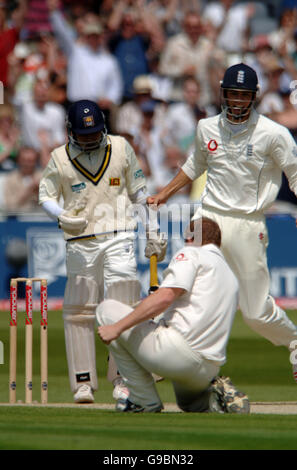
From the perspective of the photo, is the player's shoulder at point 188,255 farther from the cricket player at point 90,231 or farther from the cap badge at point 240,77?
the cap badge at point 240,77

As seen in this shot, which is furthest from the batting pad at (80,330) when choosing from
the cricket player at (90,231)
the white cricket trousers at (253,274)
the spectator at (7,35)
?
the spectator at (7,35)

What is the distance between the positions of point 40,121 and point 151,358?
29.3ft

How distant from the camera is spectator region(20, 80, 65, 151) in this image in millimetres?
14648

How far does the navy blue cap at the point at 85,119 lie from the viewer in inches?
303

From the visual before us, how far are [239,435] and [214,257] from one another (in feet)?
3.99

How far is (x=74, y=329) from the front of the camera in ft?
25.7

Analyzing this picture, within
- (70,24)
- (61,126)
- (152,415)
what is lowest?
(152,415)

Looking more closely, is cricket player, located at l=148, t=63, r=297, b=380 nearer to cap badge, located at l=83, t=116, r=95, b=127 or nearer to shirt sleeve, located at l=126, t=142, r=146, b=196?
shirt sleeve, located at l=126, t=142, r=146, b=196

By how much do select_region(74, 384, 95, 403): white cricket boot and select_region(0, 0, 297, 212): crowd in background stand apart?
603 cm

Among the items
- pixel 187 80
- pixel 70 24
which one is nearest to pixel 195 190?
pixel 187 80

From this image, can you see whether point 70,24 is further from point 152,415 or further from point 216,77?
point 152,415

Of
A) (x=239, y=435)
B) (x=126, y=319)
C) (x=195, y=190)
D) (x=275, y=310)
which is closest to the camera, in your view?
(x=239, y=435)

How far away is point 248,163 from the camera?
785 cm

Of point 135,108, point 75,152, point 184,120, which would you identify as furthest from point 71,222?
point 184,120
